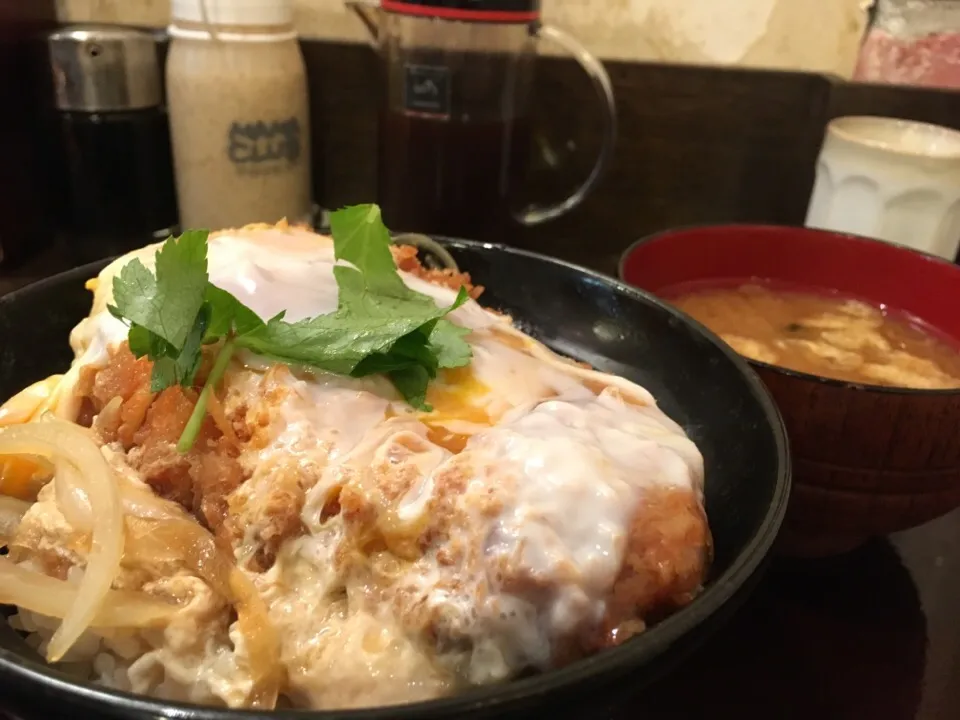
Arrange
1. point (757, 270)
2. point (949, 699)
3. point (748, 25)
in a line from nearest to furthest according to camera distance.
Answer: point (949, 699), point (757, 270), point (748, 25)

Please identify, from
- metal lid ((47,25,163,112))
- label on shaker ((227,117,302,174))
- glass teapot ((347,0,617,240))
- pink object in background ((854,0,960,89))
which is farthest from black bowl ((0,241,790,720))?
pink object in background ((854,0,960,89))

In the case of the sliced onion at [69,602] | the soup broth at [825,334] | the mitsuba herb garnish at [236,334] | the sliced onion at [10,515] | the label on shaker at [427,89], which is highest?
the label on shaker at [427,89]

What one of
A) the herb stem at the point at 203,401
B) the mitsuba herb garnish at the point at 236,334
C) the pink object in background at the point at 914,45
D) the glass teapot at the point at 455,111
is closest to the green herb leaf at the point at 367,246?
the mitsuba herb garnish at the point at 236,334

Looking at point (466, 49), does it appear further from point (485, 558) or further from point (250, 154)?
point (485, 558)

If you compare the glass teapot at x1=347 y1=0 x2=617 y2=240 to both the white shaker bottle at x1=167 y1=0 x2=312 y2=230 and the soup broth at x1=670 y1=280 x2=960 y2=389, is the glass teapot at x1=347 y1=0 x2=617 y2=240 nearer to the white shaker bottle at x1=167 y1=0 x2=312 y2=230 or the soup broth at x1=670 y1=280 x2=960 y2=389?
the white shaker bottle at x1=167 y1=0 x2=312 y2=230

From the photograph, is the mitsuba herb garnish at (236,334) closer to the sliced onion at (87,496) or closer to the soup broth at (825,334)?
the sliced onion at (87,496)

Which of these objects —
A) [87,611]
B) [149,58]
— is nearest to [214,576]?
[87,611]

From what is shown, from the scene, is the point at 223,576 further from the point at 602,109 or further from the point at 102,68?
the point at 602,109
